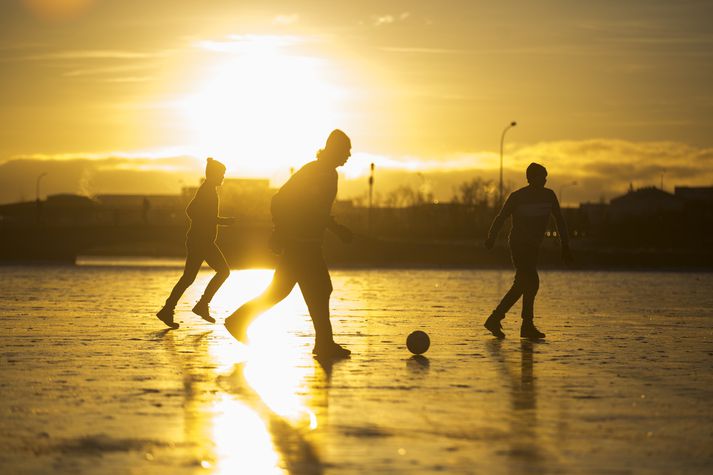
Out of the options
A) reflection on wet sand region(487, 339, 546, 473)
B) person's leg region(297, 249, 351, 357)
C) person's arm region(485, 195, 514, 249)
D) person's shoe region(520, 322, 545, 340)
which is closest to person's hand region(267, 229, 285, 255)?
person's leg region(297, 249, 351, 357)

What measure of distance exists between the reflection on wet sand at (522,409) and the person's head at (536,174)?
2134 millimetres

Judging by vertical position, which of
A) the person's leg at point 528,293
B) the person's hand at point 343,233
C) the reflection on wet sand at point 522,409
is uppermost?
the person's hand at point 343,233

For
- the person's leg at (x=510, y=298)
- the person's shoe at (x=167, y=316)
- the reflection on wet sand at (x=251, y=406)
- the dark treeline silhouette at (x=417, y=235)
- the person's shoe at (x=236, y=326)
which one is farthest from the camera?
the dark treeline silhouette at (x=417, y=235)

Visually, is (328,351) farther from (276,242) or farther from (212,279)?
(212,279)

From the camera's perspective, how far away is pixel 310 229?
12523 mm

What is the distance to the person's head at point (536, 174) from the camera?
601 inches

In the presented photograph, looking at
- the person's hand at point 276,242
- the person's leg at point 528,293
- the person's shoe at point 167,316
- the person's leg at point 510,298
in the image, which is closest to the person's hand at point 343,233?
the person's hand at point 276,242

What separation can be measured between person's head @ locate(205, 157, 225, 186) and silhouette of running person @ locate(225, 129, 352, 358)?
4027 mm

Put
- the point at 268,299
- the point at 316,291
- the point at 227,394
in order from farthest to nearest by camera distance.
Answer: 1. the point at 268,299
2. the point at 316,291
3. the point at 227,394

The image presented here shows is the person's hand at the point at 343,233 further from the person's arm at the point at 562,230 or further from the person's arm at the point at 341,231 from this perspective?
the person's arm at the point at 562,230

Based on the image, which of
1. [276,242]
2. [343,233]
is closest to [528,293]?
[343,233]

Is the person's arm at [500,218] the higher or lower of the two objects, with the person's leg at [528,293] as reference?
higher

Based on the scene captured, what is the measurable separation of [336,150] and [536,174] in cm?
359

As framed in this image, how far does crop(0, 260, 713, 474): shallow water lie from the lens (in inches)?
273
